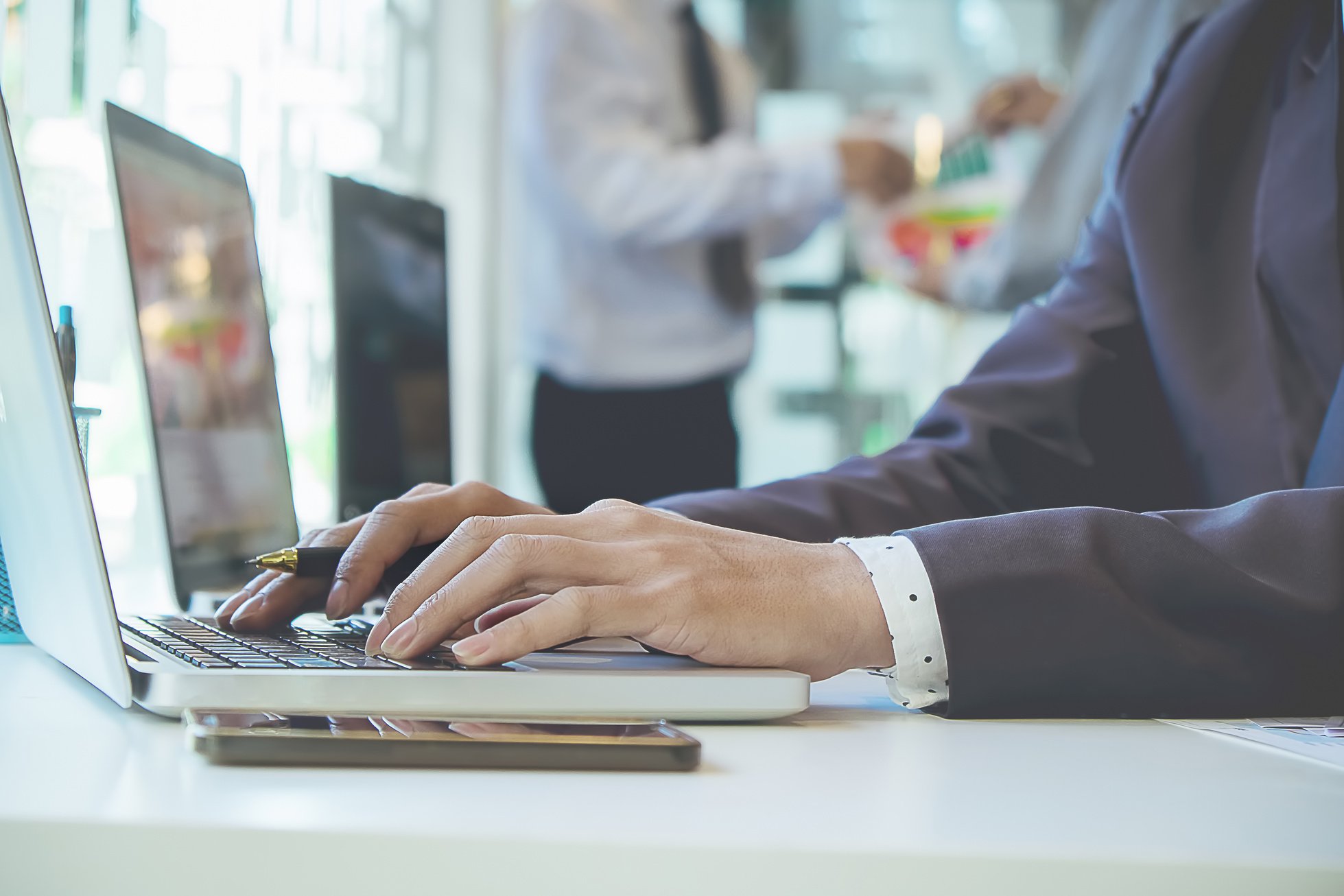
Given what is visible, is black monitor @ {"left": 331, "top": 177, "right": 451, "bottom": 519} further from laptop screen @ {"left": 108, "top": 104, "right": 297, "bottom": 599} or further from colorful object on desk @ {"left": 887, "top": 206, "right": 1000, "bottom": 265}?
colorful object on desk @ {"left": 887, "top": 206, "right": 1000, "bottom": 265}

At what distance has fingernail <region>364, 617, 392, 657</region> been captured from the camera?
49cm

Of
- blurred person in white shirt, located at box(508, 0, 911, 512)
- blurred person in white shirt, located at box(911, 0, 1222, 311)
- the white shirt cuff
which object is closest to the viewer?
the white shirt cuff

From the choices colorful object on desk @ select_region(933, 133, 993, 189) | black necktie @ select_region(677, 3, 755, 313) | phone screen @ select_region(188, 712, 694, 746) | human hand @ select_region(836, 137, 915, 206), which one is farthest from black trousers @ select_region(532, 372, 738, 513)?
phone screen @ select_region(188, 712, 694, 746)

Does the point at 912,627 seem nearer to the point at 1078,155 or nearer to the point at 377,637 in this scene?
the point at 377,637

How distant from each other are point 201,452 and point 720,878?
2.45 ft

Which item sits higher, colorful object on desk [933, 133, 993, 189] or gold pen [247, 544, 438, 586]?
colorful object on desk [933, 133, 993, 189]

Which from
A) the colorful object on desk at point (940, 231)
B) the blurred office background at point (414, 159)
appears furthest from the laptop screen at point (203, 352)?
the colorful object on desk at point (940, 231)

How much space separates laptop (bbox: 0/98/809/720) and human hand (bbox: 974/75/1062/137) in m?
2.42

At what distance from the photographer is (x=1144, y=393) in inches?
38.0

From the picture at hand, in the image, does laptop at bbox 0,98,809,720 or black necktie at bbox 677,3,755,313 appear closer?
laptop at bbox 0,98,809,720

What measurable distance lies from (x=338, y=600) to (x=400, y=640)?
5.2 inches

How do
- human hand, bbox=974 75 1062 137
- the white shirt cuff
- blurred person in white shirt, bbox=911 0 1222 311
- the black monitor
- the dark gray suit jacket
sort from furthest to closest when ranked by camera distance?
human hand, bbox=974 75 1062 137 < blurred person in white shirt, bbox=911 0 1222 311 < the black monitor < the dark gray suit jacket < the white shirt cuff

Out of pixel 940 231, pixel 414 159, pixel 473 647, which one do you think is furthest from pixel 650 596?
pixel 414 159

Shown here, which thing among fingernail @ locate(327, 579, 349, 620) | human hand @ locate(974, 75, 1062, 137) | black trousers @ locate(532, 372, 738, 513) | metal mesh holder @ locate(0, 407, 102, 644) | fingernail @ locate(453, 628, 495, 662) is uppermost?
human hand @ locate(974, 75, 1062, 137)
